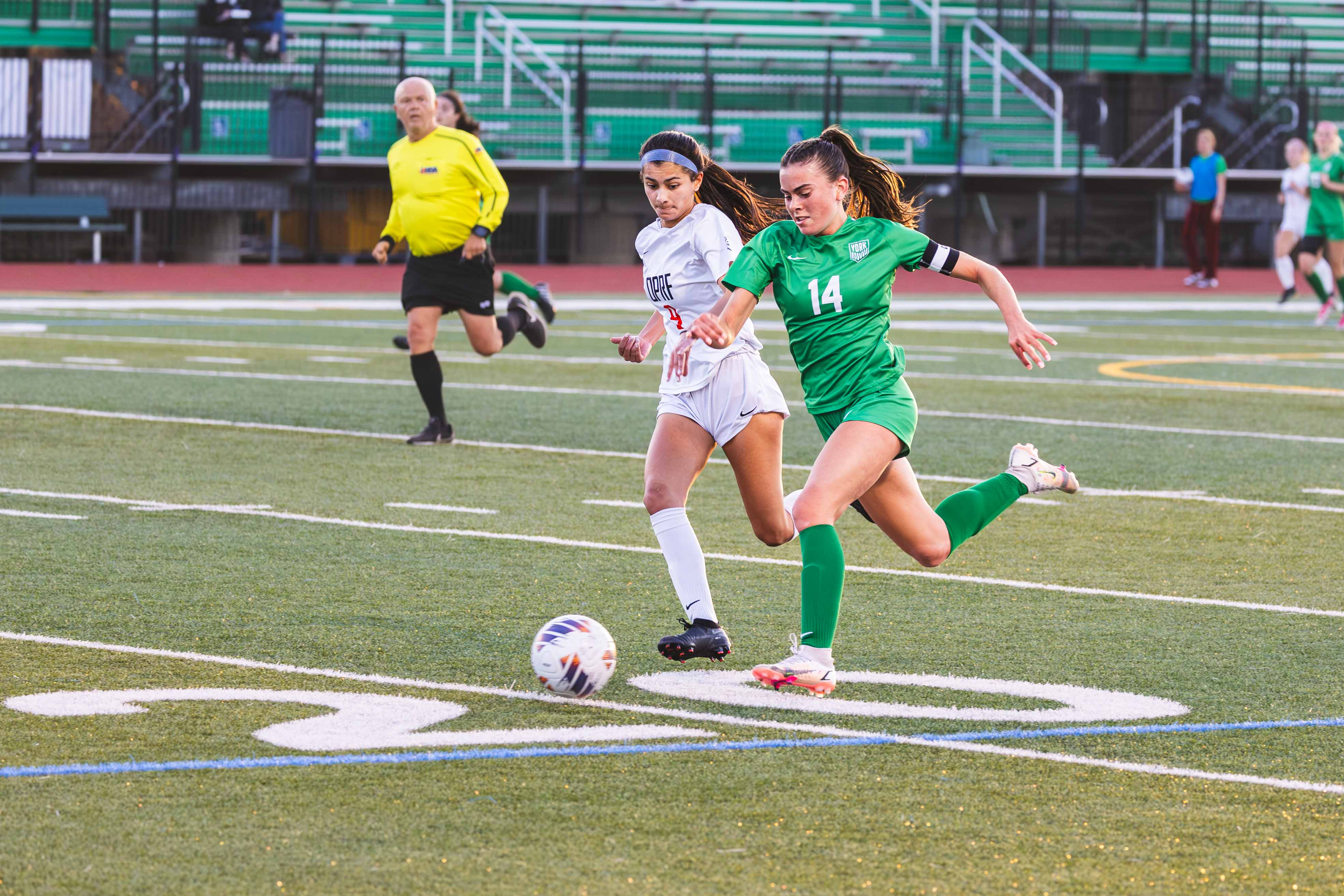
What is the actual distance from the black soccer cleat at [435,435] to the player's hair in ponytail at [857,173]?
5.73 m

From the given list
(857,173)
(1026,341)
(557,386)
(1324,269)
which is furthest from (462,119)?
(1324,269)

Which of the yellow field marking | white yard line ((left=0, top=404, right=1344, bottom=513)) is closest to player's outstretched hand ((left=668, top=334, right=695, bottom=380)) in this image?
white yard line ((left=0, top=404, right=1344, bottom=513))

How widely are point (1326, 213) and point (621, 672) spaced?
18.6 metres

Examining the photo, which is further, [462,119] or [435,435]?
[462,119]

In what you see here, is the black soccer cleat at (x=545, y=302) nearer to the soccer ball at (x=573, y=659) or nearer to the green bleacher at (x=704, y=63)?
the soccer ball at (x=573, y=659)

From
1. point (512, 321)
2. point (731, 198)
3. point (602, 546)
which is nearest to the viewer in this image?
point (731, 198)

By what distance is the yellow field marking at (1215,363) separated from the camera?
52.9ft

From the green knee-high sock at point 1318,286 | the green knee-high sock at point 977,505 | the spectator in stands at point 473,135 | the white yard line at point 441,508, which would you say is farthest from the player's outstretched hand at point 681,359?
the green knee-high sock at point 1318,286

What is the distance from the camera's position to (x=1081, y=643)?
6.76 meters

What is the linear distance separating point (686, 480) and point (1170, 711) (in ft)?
5.77

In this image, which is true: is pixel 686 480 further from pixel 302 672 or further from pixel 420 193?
pixel 420 193

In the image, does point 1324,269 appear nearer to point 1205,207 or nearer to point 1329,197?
point 1329,197

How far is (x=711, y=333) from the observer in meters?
6.00

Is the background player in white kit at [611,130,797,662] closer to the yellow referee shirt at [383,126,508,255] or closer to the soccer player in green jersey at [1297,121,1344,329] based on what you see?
the yellow referee shirt at [383,126,508,255]
